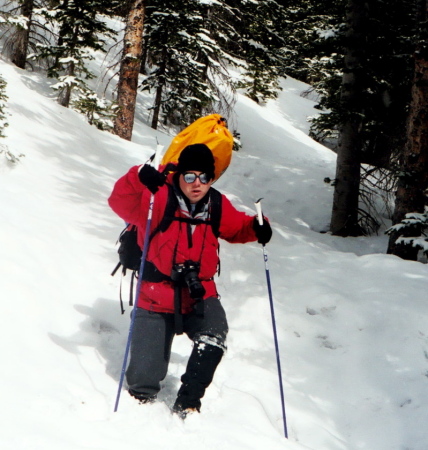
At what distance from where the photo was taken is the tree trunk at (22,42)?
15898 mm

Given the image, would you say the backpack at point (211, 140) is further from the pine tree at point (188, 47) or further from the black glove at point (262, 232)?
the pine tree at point (188, 47)

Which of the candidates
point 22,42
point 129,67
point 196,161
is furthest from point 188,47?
point 196,161

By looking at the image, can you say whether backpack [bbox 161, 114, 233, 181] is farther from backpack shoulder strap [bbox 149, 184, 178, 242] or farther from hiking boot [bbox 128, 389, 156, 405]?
hiking boot [bbox 128, 389, 156, 405]

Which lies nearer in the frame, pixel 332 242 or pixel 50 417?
pixel 50 417

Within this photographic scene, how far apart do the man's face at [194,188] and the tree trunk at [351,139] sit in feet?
21.7

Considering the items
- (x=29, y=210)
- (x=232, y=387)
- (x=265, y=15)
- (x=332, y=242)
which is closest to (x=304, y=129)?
(x=265, y=15)

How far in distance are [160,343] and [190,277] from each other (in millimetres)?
572

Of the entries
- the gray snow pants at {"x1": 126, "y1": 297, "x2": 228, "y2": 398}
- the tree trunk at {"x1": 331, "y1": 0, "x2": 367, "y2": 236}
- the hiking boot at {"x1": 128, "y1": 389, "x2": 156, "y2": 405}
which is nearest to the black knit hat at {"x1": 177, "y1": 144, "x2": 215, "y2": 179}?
the gray snow pants at {"x1": 126, "y1": 297, "x2": 228, "y2": 398}

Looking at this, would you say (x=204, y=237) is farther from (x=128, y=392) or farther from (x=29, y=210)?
(x=29, y=210)

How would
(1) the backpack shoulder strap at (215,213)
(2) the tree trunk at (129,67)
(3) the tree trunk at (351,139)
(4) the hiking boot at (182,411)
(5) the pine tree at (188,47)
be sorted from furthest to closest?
(5) the pine tree at (188,47)
(2) the tree trunk at (129,67)
(3) the tree trunk at (351,139)
(1) the backpack shoulder strap at (215,213)
(4) the hiking boot at (182,411)

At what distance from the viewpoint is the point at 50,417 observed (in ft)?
10.0

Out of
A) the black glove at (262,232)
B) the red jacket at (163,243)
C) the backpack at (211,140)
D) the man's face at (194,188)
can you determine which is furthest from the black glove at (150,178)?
the backpack at (211,140)

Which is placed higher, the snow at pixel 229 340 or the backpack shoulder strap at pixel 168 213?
the backpack shoulder strap at pixel 168 213

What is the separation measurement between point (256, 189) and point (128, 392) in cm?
909
